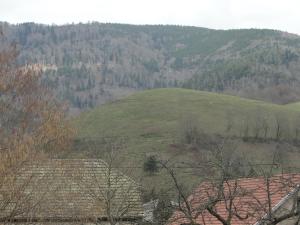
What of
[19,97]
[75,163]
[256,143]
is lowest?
[256,143]

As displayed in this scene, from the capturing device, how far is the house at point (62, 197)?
15680mm

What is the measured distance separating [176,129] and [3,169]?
300 feet

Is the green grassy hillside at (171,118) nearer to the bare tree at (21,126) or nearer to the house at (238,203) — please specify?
the bare tree at (21,126)

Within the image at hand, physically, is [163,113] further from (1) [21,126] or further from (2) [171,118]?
(1) [21,126]

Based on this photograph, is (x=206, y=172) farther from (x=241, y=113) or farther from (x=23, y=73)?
(x=241, y=113)

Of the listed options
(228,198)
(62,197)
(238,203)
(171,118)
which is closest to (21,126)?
(62,197)

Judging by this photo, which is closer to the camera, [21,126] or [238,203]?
[238,203]

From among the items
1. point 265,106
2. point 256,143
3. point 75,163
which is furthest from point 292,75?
point 75,163

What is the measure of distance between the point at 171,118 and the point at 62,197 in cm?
9516

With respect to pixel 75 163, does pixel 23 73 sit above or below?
above

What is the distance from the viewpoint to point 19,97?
16.9 metres

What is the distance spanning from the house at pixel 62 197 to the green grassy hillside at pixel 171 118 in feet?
194

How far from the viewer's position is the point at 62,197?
20938mm

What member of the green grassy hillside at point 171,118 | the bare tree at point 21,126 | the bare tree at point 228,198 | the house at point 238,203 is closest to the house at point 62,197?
the bare tree at point 21,126
